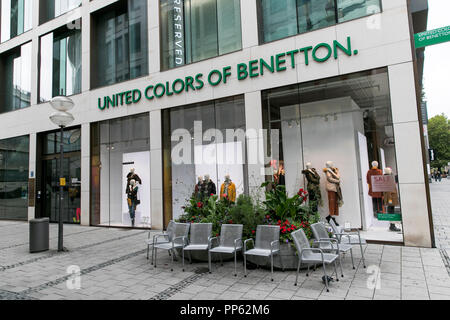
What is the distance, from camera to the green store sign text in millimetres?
8117

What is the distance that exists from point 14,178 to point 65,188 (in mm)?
4419

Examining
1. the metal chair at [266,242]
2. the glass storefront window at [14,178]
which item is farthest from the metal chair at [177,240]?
the glass storefront window at [14,178]

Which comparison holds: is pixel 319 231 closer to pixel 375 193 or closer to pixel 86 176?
pixel 375 193

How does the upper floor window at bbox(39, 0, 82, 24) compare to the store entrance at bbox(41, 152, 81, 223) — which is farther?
the upper floor window at bbox(39, 0, 82, 24)

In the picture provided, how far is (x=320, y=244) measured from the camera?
5.36 metres

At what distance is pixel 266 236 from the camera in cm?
536

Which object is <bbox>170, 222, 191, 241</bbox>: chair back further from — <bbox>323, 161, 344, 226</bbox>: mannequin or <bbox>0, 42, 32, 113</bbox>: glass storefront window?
<bbox>0, 42, 32, 113</bbox>: glass storefront window

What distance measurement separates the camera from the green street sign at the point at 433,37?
6732 mm

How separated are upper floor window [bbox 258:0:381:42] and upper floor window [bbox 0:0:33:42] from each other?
43.0 feet

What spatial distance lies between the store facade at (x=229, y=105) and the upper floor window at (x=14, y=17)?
186 centimetres

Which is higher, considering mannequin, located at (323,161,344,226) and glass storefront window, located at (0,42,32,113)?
glass storefront window, located at (0,42,32,113)

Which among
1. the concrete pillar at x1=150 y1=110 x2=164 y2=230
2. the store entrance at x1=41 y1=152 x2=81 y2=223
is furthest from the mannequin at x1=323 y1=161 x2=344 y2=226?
the store entrance at x1=41 y1=152 x2=81 y2=223
